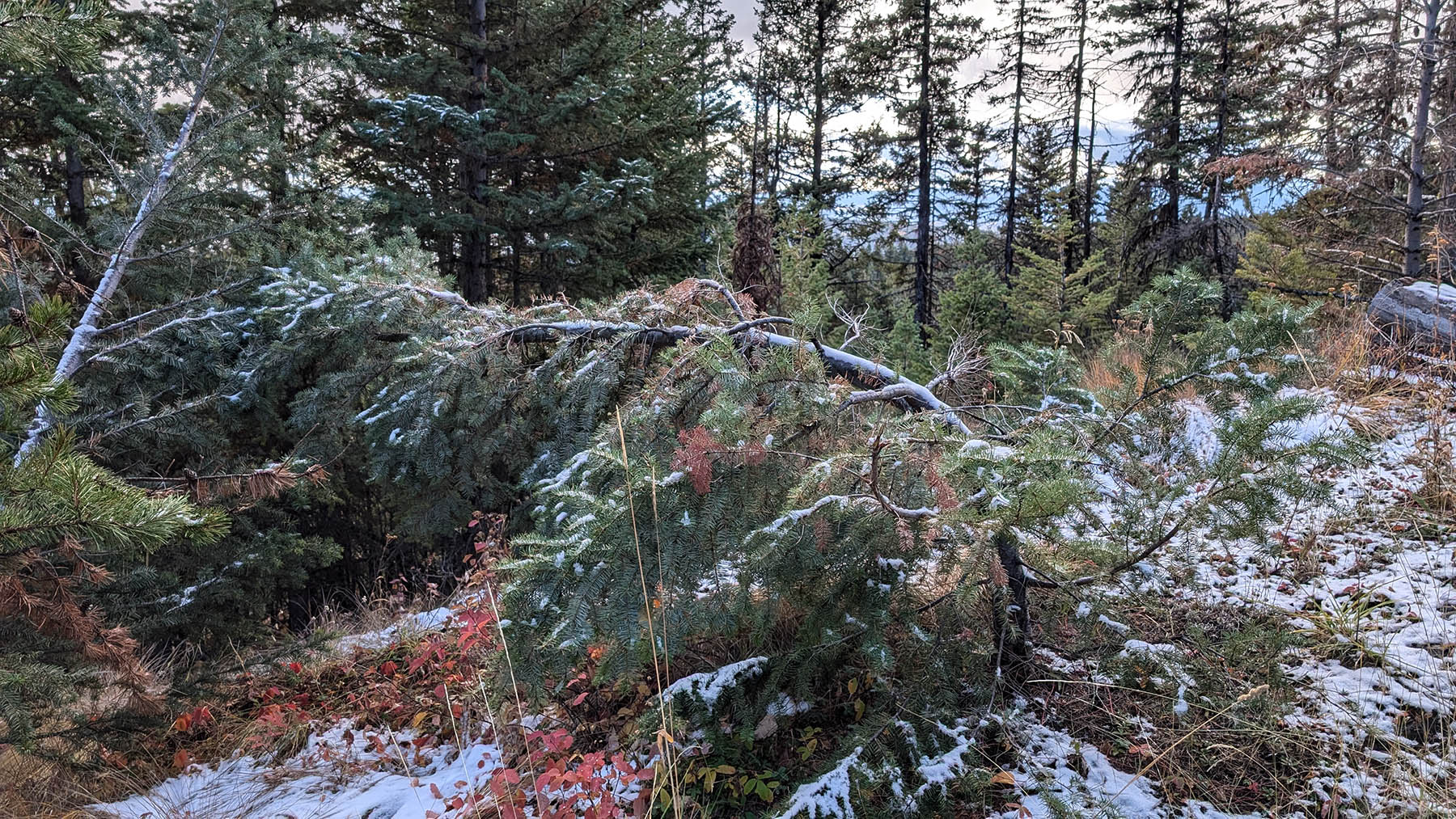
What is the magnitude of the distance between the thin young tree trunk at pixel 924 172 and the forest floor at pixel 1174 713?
11.2 m

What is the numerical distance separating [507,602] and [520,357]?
202 centimetres

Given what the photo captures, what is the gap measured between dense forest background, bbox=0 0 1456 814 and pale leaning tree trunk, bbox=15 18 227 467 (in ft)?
0.08

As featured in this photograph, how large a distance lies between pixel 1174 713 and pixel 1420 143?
8089mm

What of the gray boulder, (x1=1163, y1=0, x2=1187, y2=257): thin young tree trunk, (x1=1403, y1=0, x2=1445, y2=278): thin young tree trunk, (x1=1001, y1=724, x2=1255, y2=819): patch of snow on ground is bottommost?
(x1=1001, y1=724, x2=1255, y2=819): patch of snow on ground

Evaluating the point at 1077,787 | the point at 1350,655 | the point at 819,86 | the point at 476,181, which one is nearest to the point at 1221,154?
the point at 819,86

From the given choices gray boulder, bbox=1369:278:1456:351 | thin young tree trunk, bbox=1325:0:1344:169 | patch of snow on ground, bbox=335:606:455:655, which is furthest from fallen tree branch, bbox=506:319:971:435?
thin young tree trunk, bbox=1325:0:1344:169

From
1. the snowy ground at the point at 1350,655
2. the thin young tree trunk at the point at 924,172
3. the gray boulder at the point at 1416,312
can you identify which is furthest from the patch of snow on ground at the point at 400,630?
the thin young tree trunk at the point at 924,172

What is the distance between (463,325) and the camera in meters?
3.81

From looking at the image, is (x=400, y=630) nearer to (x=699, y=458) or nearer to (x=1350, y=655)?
(x=699, y=458)

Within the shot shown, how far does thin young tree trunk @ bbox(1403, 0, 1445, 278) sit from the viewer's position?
20.8 feet

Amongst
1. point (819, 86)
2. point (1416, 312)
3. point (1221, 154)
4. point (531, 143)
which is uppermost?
point (819, 86)

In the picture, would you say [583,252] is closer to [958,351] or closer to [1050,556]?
A: [958,351]

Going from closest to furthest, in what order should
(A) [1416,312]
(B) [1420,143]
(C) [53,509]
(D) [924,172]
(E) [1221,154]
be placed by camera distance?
(C) [53,509] → (A) [1416,312] → (B) [1420,143] → (E) [1221,154] → (D) [924,172]

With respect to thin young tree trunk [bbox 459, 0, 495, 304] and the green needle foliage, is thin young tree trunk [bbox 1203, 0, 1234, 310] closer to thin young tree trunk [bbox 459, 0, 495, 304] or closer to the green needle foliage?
thin young tree trunk [bbox 459, 0, 495, 304]
